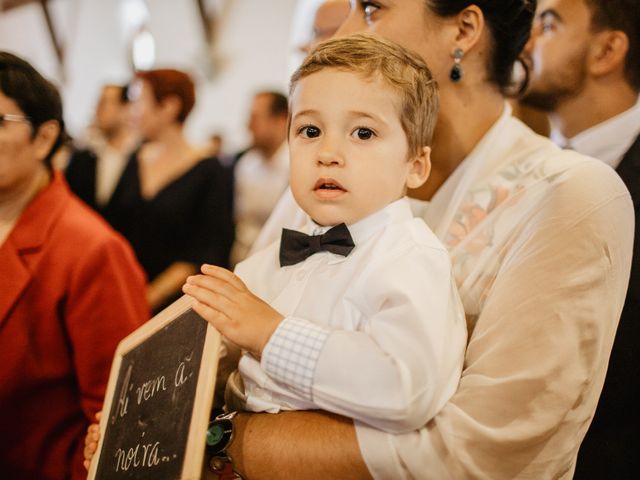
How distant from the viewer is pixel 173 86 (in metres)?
3.99

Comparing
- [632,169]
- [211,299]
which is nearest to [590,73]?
[632,169]

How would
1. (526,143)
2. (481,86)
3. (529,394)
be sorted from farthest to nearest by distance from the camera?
(481,86) < (526,143) < (529,394)

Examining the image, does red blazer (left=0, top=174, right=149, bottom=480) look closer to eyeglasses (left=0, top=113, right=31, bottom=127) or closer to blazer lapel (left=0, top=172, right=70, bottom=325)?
blazer lapel (left=0, top=172, right=70, bottom=325)

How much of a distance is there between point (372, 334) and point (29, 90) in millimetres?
1539

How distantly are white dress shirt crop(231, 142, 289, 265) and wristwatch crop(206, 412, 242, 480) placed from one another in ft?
11.6

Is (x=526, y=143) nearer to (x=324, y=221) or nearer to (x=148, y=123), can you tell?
(x=324, y=221)

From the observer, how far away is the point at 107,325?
1.86m

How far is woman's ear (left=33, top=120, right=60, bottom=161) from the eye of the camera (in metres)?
2.12

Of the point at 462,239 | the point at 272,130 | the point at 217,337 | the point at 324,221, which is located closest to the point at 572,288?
the point at 462,239

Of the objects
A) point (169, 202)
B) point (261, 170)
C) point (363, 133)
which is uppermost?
point (363, 133)

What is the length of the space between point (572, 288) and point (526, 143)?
55 cm

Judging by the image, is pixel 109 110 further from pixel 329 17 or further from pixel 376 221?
pixel 376 221

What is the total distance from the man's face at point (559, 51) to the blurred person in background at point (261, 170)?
256 centimetres

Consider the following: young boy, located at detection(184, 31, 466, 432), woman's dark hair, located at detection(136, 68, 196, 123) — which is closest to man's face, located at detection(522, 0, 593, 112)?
young boy, located at detection(184, 31, 466, 432)
